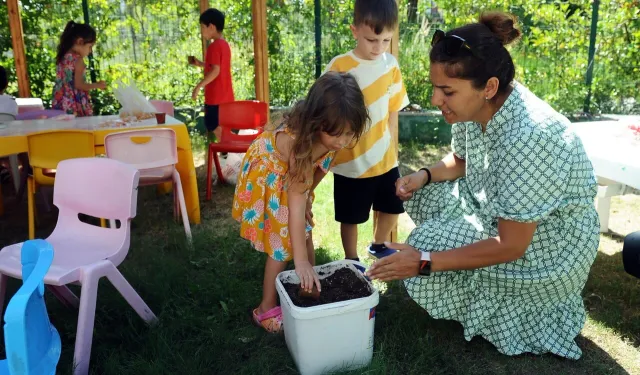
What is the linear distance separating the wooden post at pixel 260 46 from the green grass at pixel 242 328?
202cm

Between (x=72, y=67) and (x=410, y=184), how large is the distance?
3655mm

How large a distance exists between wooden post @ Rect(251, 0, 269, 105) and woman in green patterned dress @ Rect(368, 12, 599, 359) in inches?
109

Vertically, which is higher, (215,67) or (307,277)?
(215,67)

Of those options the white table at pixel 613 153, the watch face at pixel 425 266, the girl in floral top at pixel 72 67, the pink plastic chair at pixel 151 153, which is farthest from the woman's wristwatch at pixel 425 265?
the girl in floral top at pixel 72 67

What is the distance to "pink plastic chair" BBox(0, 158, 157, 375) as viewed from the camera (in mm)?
2168

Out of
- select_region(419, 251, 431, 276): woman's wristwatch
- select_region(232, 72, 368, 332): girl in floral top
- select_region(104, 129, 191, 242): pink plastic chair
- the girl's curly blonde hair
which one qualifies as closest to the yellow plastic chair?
select_region(104, 129, 191, 242): pink plastic chair

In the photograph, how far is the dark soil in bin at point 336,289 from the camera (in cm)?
213

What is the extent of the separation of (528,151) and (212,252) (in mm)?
2081

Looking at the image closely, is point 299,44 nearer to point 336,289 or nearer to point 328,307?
point 336,289

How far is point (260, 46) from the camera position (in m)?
4.94

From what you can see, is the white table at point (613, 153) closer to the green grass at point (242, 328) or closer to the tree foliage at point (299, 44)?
the green grass at point (242, 328)

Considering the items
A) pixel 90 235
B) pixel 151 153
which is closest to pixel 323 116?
pixel 90 235

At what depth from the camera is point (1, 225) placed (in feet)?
13.0

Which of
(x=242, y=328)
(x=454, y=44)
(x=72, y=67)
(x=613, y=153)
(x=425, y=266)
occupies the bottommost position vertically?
(x=242, y=328)
